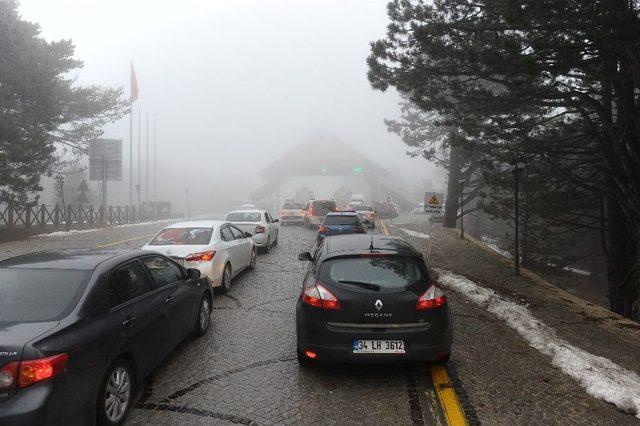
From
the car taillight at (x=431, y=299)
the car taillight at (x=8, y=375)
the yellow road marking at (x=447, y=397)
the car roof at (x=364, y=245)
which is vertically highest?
the car roof at (x=364, y=245)

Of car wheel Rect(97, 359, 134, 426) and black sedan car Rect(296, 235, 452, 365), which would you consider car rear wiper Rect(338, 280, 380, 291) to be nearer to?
black sedan car Rect(296, 235, 452, 365)

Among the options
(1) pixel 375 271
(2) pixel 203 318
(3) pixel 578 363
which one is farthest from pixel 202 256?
(3) pixel 578 363

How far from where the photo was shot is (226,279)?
9.19 meters

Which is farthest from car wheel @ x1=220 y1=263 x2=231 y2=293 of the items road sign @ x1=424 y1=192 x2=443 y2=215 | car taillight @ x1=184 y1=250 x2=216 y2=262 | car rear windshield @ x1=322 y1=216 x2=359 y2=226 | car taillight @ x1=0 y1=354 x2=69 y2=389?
road sign @ x1=424 y1=192 x2=443 y2=215

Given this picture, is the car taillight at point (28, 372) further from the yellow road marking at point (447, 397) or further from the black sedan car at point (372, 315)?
the yellow road marking at point (447, 397)

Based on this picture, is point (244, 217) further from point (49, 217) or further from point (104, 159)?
point (104, 159)

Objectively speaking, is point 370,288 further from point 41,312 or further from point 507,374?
point 41,312

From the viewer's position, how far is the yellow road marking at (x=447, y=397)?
4.00 m

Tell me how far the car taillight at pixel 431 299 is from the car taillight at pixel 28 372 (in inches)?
127

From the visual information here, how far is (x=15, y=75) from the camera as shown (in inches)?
830

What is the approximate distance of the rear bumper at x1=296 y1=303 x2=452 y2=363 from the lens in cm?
463

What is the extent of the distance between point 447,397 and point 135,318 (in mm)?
3059

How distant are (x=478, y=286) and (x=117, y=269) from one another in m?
7.67

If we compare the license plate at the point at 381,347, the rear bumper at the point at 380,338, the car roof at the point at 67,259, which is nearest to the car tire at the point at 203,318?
the car roof at the point at 67,259
